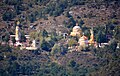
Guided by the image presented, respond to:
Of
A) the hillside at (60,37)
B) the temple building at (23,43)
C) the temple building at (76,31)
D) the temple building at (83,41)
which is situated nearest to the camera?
the hillside at (60,37)

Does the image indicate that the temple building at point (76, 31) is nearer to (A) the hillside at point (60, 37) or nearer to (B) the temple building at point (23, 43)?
(A) the hillside at point (60, 37)

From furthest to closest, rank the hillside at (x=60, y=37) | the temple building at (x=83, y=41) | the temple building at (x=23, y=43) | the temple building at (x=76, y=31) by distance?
the temple building at (x=76, y=31) → the temple building at (x=83, y=41) → the temple building at (x=23, y=43) → the hillside at (x=60, y=37)

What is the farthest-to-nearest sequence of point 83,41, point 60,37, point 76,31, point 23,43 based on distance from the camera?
point 76,31 → point 60,37 → point 23,43 → point 83,41

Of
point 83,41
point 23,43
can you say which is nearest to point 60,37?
point 83,41

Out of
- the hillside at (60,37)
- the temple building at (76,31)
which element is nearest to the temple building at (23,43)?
the hillside at (60,37)

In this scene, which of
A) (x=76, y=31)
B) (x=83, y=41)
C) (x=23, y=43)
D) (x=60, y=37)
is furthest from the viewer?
(x=76, y=31)

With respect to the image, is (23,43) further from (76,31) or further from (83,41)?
(76,31)

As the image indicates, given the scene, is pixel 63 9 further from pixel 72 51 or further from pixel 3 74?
pixel 3 74

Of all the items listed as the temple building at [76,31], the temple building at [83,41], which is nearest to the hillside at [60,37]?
the temple building at [83,41]

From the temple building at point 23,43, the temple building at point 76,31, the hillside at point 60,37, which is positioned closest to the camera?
the hillside at point 60,37

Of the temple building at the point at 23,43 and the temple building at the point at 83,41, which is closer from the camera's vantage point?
the temple building at the point at 23,43

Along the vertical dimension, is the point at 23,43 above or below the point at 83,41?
below

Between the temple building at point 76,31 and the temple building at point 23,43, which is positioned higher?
the temple building at point 23,43
